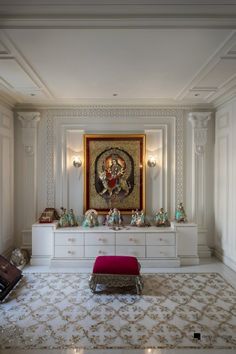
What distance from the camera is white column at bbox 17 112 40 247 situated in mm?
5730

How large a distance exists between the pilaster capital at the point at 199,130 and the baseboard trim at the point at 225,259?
2001mm

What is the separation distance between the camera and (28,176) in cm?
577

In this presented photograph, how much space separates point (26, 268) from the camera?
5.10 metres

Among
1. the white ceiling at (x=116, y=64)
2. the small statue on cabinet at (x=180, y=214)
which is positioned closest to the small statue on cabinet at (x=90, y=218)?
the small statue on cabinet at (x=180, y=214)

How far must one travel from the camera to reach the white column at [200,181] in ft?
19.0

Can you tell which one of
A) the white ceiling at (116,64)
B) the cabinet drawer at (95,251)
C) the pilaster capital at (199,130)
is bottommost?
the cabinet drawer at (95,251)

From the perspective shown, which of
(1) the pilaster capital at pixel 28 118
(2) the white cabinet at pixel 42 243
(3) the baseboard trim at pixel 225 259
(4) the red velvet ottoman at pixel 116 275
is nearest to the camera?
(4) the red velvet ottoman at pixel 116 275

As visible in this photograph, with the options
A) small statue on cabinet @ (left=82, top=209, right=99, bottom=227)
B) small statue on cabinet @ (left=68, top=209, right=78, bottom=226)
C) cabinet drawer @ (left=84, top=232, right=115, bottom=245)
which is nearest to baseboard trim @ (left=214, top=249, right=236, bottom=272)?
cabinet drawer @ (left=84, top=232, right=115, bottom=245)

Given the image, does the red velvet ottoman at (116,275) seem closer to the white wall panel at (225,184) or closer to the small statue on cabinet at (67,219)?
the small statue on cabinet at (67,219)

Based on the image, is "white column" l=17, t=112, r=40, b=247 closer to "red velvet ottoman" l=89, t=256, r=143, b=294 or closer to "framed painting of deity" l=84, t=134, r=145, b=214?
"framed painting of deity" l=84, t=134, r=145, b=214

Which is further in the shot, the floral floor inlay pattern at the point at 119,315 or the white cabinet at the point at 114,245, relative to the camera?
the white cabinet at the point at 114,245

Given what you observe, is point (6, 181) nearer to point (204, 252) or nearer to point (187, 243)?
point (187, 243)

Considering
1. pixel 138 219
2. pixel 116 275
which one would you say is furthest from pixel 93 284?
pixel 138 219

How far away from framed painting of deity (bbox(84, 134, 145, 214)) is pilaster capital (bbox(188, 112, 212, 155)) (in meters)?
1.04
